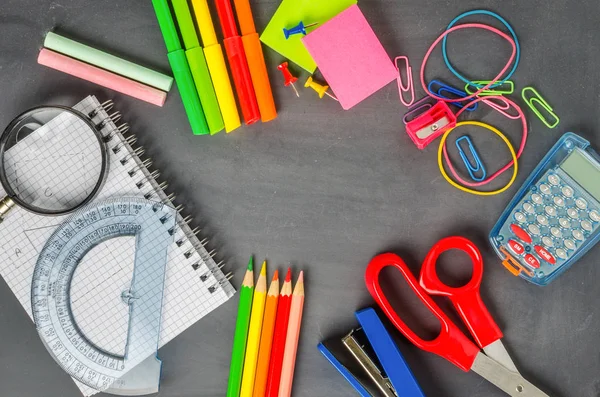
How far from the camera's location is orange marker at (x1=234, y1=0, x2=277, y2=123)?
93 centimetres

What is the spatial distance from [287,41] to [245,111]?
5.3 inches

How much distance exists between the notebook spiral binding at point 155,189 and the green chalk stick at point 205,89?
0.13 meters

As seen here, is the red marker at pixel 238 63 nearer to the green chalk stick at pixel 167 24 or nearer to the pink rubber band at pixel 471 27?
the green chalk stick at pixel 167 24

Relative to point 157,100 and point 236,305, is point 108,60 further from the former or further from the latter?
point 236,305

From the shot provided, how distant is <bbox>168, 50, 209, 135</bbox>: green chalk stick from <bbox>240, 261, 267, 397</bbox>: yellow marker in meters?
0.27

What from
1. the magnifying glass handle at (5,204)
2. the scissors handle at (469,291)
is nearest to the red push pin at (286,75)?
the scissors handle at (469,291)

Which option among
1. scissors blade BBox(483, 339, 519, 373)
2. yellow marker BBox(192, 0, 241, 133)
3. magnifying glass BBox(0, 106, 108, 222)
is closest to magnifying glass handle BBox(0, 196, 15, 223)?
magnifying glass BBox(0, 106, 108, 222)

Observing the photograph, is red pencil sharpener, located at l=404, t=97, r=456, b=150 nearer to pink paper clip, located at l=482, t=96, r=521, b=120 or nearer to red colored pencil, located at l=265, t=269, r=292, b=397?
pink paper clip, located at l=482, t=96, r=521, b=120

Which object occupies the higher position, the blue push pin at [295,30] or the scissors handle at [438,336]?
the blue push pin at [295,30]

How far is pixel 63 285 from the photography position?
0.94 metres

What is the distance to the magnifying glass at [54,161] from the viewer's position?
93 centimetres

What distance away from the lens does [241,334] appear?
959 mm

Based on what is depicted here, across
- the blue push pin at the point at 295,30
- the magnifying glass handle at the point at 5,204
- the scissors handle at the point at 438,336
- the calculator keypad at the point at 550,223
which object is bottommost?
the scissors handle at the point at 438,336

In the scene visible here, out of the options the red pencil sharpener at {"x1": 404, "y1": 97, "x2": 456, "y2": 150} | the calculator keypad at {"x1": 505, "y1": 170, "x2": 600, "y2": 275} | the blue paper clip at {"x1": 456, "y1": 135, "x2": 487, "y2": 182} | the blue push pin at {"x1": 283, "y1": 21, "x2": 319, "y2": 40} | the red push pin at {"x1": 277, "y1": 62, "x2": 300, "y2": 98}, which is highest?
the blue push pin at {"x1": 283, "y1": 21, "x2": 319, "y2": 40}
